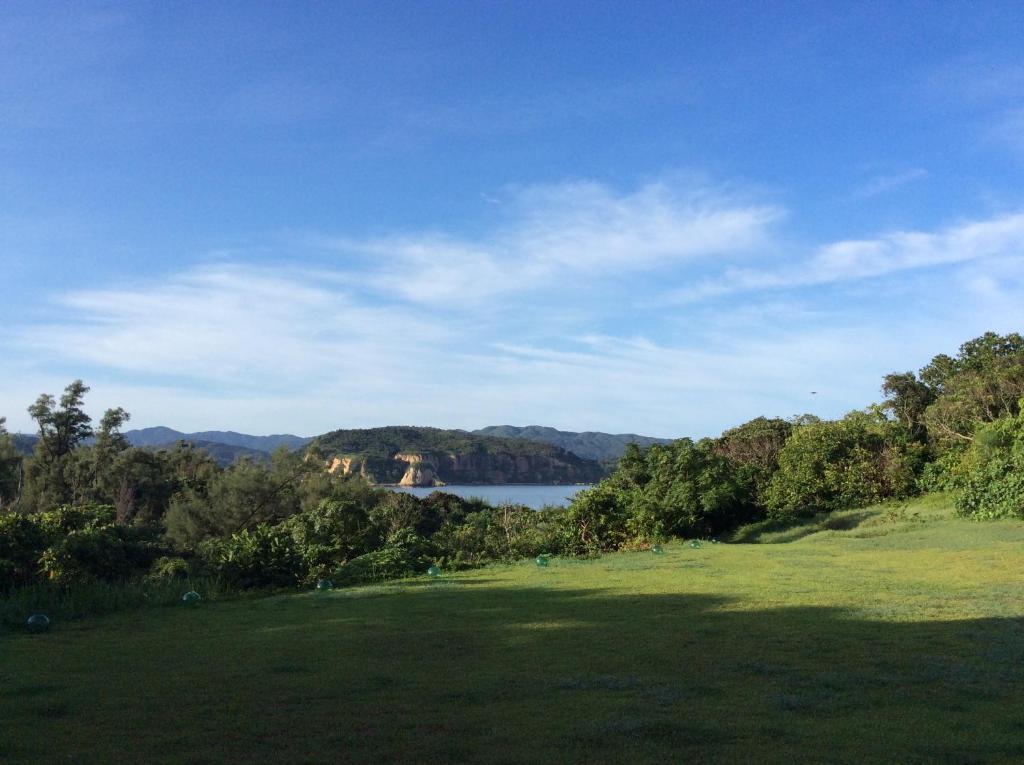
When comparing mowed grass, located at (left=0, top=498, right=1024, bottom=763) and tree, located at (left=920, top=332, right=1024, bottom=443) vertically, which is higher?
tree, located at (left=920, top=332, right=1024, bottom=443)

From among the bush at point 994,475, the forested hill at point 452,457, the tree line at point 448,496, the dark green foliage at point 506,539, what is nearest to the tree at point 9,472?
the tree line at point 448,496

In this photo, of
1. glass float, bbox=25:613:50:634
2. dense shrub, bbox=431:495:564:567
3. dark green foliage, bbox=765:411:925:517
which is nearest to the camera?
glass float, bbox=25:613:50:634

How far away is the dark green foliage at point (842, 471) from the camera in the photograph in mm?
28797

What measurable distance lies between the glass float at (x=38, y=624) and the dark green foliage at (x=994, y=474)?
2272cm

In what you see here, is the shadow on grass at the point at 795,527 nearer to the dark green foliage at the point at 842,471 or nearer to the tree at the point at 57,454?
the dark green foliage at the point at 842,471

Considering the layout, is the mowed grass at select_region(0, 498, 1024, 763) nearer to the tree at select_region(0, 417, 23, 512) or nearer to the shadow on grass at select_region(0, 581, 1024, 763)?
the shadow on grass at select_region(0, 581, 1024, 763)

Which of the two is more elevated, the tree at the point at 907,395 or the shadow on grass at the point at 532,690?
the tree at the point at 907,395

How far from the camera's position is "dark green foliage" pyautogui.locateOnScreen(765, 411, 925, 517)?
94.5 feet

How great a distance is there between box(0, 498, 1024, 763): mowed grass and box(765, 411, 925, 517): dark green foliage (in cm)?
1579

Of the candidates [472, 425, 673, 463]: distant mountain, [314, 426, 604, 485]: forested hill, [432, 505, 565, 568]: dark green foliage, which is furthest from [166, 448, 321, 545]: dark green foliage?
[472, 425, 673, 463]: distant mountain

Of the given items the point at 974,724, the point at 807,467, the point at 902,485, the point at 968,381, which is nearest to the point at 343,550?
the point at 974,724

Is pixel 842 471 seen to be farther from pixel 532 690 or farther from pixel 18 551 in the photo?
pixel 532 690

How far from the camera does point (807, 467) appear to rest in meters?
29.0

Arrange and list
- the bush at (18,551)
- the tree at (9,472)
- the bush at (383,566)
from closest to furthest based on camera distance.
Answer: the bush at (18,551), the bush at (383,566), the tree at (9,472)
